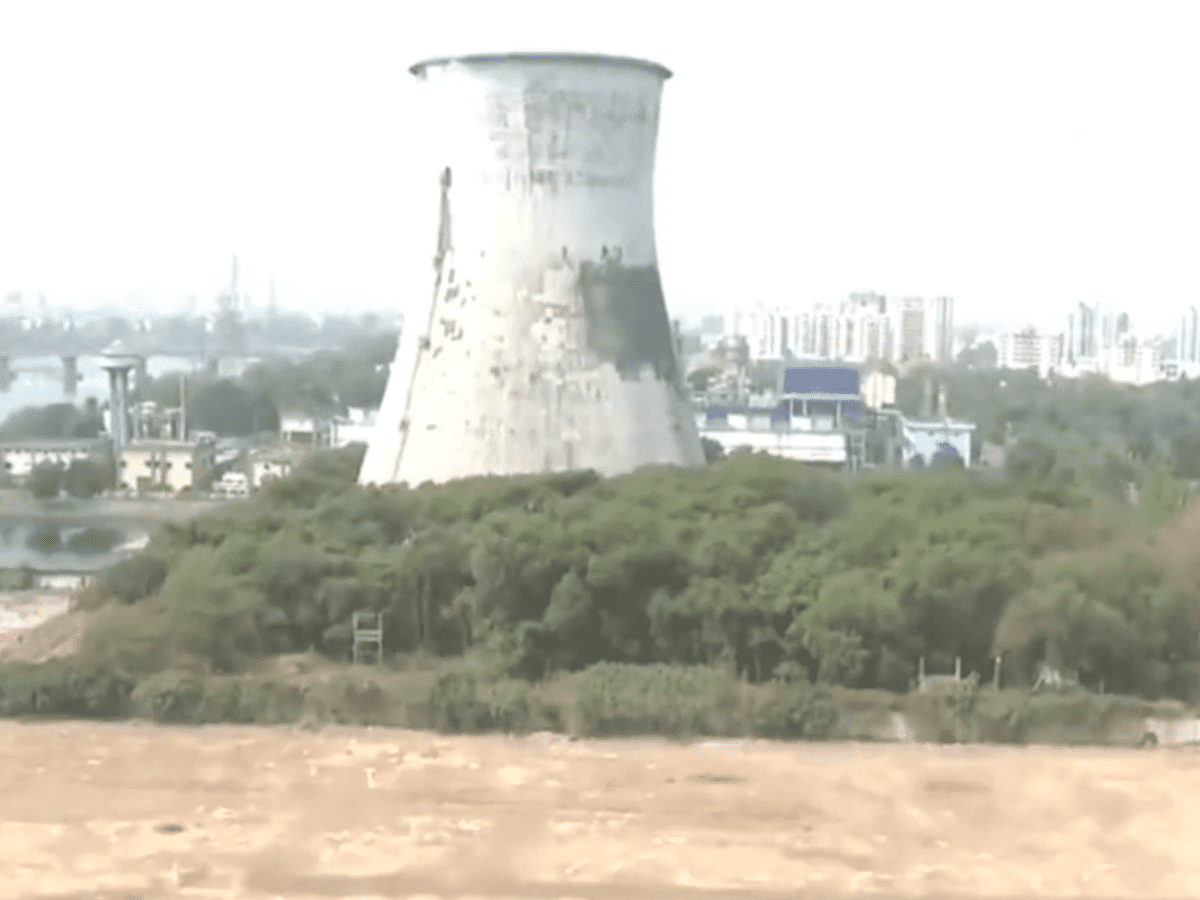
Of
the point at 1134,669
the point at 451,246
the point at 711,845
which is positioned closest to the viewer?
the point at 711,845

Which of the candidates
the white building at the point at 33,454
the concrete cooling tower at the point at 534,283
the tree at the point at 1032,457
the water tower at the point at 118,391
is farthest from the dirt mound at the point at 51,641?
the white building at the point at 33,454

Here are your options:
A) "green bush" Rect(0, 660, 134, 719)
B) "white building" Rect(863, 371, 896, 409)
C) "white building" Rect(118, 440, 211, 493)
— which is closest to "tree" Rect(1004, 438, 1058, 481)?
"white building" Rect(863, 371, 896, 409)

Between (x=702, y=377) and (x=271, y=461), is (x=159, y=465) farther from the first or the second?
(x=702, y=377)

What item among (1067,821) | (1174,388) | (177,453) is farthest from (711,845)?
(1174,388)

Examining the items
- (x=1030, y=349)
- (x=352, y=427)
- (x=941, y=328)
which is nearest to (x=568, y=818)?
(x=352, y=427)

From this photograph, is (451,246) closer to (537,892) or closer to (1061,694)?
(1061,694)

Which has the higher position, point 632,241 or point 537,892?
point 632,241

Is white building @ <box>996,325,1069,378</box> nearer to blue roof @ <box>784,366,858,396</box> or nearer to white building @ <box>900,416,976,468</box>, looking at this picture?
blue roof @ <box>784,366,858,396</box>

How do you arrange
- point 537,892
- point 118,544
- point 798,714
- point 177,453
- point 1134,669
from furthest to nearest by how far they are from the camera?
point 177,453 → point 118,544 → point 1134,669 → point 798,714 → point 537,892
